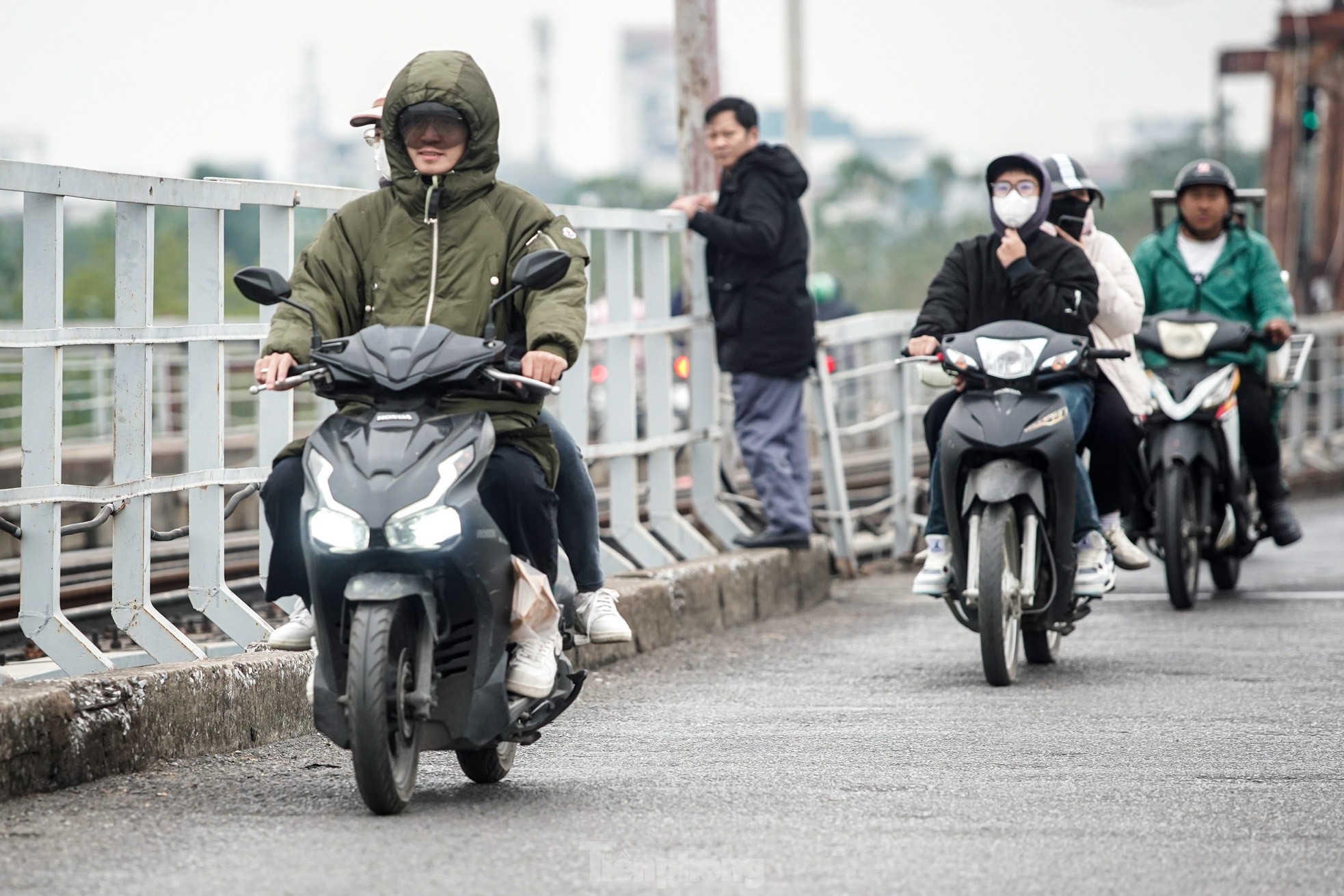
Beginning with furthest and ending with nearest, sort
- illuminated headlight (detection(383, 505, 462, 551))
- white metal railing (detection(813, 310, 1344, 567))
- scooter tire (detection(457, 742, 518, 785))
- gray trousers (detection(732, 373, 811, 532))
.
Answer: white metal railing (detection(813, 310, 1344, 567)), gray trousers (detection(732, 373, 811, 532)), scooter tire (detection(457, 742, 518, 785)), illuminated headlight (detection(383, 505, 462, 551))

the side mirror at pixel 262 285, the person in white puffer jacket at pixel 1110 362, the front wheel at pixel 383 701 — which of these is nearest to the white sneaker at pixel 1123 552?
the person in white puffer jacket at pixel 1110 362

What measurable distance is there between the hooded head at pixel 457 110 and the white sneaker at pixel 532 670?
1.11 m

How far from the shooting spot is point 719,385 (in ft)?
36.9

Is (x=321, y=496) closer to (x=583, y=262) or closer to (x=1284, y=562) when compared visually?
(x=583, y=262)

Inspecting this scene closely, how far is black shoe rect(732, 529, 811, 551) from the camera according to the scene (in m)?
10.8

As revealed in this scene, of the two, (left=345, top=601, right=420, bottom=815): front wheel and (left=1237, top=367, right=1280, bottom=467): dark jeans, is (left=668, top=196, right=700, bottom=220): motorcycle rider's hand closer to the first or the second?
(left=1237, top=367, right=1280, bottom=467): dark jeans

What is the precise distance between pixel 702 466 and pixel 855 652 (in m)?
1.85

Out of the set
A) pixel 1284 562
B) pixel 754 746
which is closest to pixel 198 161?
pixel 1284 562

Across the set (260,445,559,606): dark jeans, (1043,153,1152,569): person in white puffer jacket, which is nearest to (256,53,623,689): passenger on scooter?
(260,445,559,606): dark jeans

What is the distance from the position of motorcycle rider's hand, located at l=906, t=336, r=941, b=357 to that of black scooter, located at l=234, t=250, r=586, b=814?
3.05 meters

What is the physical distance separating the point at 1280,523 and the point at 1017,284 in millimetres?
3403

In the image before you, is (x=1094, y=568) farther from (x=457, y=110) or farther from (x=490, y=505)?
(x=457, y=110)

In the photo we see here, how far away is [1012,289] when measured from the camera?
28.1 feet

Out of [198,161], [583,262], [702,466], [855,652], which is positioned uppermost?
[198,161]
